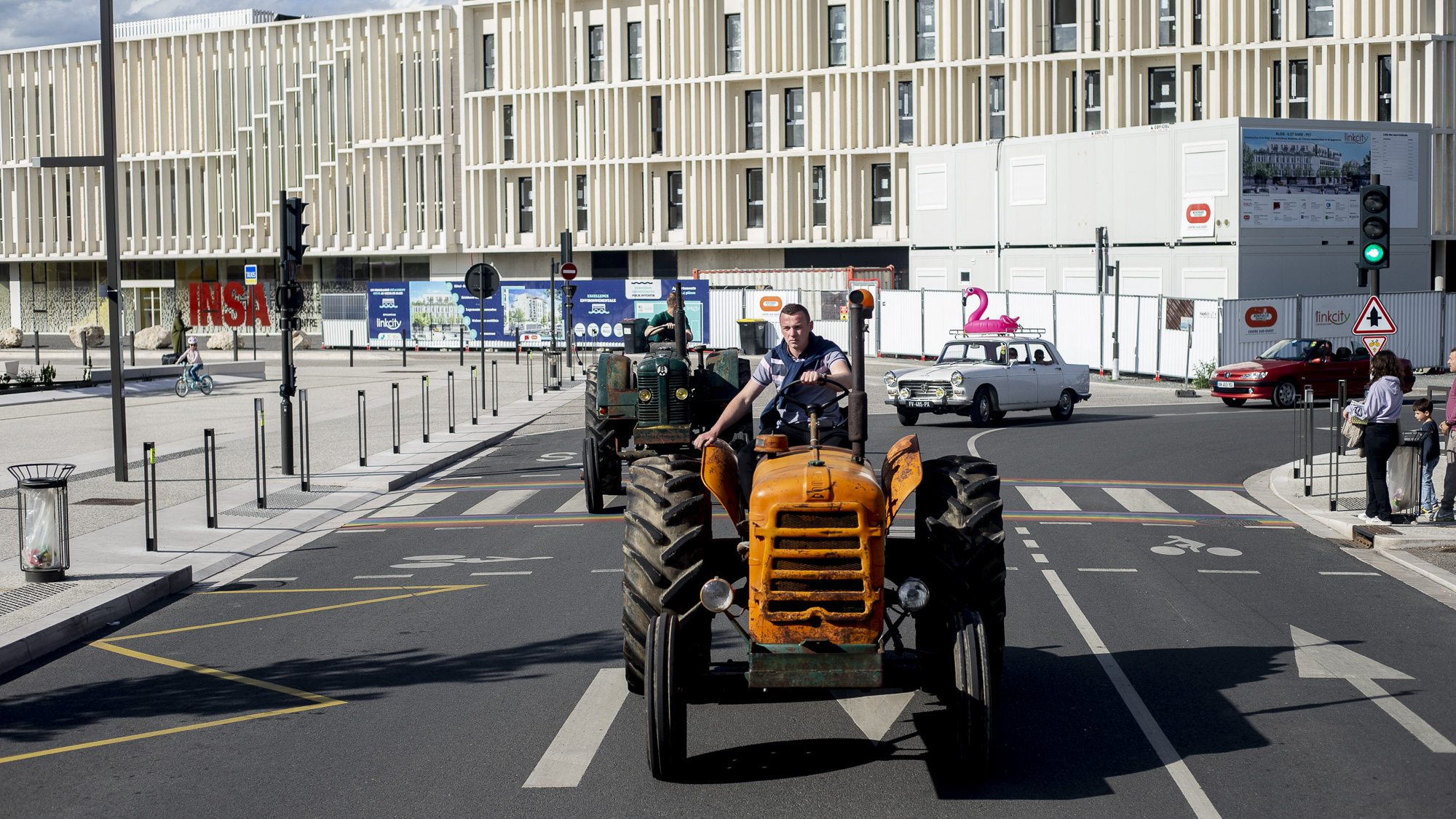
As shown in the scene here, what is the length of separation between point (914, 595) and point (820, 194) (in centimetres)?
5787

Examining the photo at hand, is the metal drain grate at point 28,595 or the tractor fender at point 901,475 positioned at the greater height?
the tractor fender at point 901,475

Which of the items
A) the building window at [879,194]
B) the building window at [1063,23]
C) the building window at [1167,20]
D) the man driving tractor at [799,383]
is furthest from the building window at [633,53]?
the man driving tractor at [799,383]

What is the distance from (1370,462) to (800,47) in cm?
4961

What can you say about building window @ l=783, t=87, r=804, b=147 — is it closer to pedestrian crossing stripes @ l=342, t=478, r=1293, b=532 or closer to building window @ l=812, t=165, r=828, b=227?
building window @ l=812, t=165, r=828, b=227

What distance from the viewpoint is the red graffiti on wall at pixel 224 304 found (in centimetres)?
7144

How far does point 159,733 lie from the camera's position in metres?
7.90

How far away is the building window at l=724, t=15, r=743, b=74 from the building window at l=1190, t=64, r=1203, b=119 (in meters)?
18.6

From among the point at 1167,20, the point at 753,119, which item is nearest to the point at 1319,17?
the point at 1167,20

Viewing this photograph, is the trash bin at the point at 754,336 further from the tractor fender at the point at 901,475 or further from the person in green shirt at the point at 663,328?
the tractor fender at the point at 901,475

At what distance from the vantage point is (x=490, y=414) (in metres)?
31.0

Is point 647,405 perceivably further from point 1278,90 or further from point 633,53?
point 633,53

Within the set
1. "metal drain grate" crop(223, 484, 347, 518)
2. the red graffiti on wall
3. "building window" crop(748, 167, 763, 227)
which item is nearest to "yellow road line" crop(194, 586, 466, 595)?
"metal drain grate" crop(223, 484, 347, 518)

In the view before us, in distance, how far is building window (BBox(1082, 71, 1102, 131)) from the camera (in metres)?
58.0

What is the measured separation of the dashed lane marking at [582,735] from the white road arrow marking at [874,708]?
1251mm
